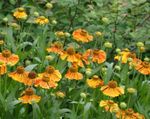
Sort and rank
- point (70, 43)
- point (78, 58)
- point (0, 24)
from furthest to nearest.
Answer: point (0, 24) → point (70, 43) → point (78, 58)

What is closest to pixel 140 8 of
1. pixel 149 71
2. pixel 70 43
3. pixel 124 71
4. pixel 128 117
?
pixel 70 43

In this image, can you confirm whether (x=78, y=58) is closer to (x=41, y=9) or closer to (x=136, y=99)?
(x=136, y=99)

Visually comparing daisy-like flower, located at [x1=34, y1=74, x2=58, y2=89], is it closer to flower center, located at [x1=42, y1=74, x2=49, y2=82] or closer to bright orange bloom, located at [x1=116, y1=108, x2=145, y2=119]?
flower center, located at [x1=42, y1=74, x2=49, y2=82]

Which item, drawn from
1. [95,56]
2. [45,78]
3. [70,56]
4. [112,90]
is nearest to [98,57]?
Result: [95,56]

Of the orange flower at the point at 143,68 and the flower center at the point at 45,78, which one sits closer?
the flower center at the point at 45,78

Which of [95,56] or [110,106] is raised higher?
[95,56]

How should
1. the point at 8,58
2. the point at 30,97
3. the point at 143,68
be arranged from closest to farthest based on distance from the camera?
the point at 30,97 < the point at 8,58 < the point at 143,68

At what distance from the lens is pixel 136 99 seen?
2.71 m

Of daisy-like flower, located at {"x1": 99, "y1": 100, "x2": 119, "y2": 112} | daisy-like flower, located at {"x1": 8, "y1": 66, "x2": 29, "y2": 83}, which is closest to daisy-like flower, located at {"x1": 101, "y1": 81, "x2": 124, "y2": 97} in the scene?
daisy-like flower, located at {"x1": 99, "y1": 100, "x2": 119, "y2": 112}

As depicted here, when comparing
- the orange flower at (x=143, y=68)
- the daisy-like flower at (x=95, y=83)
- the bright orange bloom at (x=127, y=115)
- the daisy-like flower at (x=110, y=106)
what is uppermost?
the orange flower at (x=143, y=68)

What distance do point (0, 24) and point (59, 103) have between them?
1315mm

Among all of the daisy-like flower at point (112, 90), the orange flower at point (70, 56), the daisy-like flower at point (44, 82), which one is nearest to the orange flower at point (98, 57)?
the orange flower at point (70, 56)

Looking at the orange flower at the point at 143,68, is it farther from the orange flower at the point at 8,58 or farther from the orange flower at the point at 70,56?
the orange flower at the point at 8,58

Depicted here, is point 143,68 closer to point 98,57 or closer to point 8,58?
point 98,57
